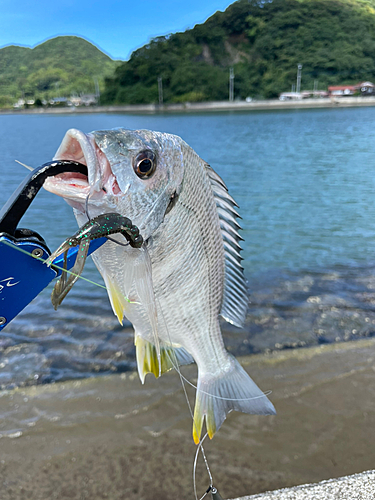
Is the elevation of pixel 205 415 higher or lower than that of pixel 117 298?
lower

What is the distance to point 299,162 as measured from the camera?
14.7 metres

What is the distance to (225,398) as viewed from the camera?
148cm

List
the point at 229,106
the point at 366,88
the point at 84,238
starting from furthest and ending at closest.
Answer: the point at 366,88 < the point at 229,106 < the point at 84,238

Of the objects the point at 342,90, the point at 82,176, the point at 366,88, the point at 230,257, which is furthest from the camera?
the point at 342,90

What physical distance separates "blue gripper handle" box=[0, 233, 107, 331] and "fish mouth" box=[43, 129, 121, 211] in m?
0.12

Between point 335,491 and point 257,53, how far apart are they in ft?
339

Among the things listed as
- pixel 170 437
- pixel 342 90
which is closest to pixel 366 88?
pixel 342 90

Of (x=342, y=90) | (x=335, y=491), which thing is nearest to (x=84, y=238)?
(x=335, y=491)

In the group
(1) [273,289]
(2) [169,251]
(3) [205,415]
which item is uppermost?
(2) [169,251]

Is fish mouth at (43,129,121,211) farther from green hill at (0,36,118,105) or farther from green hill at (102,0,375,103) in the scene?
green hill at (0,36,118,105)

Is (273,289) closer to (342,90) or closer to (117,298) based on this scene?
(117,298)

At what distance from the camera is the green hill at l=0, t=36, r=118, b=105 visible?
8150 centimetres

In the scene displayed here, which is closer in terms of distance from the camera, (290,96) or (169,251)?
(169,251)

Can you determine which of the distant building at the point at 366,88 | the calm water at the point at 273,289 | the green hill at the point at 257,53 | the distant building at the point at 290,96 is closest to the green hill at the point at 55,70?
the green hill at the point at 257,53
